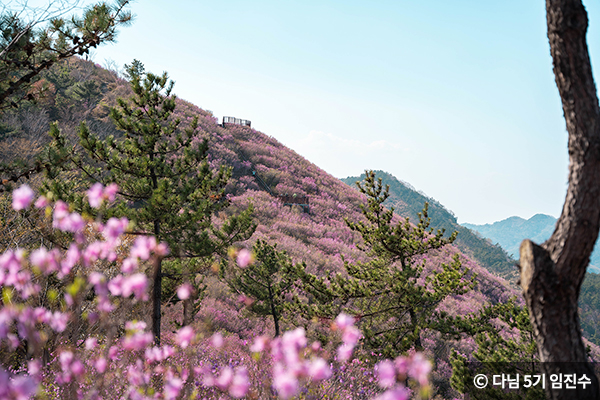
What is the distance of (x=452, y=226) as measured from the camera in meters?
117

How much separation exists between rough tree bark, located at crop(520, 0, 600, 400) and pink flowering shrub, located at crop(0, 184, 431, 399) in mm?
796

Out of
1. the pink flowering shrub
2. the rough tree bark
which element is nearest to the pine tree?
the pink flowering shrub

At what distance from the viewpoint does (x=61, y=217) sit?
2.84 metres

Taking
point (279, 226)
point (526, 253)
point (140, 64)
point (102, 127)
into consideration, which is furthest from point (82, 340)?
point (140, 64)

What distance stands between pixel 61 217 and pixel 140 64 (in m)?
35.3

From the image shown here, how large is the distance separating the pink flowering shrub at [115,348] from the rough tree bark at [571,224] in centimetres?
80

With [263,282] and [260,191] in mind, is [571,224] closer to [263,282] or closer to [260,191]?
[263,282]

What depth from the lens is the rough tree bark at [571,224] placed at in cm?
195

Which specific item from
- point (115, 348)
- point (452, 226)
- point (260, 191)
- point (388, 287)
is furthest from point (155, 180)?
point (452, 226)

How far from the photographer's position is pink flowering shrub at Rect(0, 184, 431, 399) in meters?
2.10

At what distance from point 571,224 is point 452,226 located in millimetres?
127303

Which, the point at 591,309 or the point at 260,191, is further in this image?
the point at 591,309

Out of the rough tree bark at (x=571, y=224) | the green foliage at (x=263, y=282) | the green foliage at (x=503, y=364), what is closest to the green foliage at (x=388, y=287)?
the green foliage at (x=503, y=364)

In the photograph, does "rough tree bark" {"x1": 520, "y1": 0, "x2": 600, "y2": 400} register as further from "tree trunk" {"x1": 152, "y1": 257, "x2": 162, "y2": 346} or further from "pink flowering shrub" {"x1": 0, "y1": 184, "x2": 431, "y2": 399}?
"tree trunk" {"x1": 152, "y1": 257, "x2": 162, "y2": 346}
